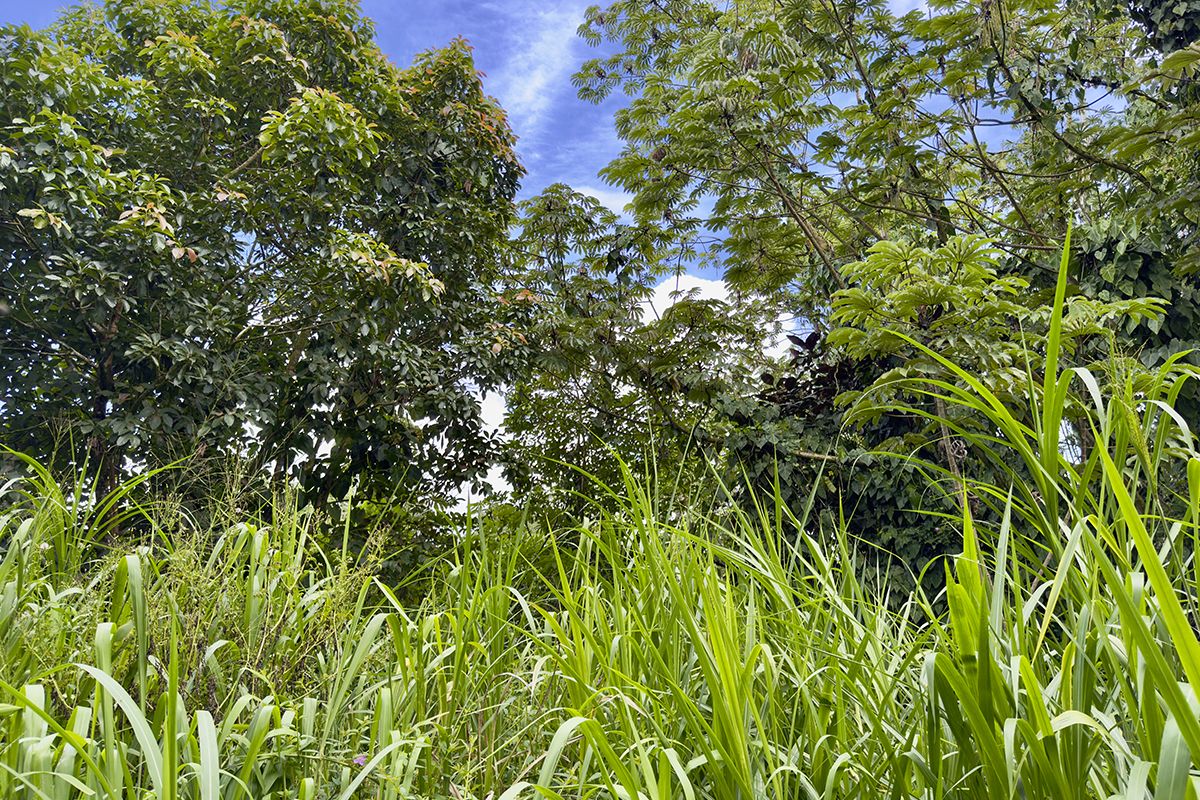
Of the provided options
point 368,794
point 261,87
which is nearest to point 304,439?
point 261,87

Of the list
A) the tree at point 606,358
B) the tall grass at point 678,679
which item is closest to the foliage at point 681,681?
the tall grass at point 678,679

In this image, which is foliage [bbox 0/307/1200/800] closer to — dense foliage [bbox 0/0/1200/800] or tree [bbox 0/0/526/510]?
dense foliage [bbox 0/0/1200/800]

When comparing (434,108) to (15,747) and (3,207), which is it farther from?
(15,747)

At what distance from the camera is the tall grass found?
0.70 m

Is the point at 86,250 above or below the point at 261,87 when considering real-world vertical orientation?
below

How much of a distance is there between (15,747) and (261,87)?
4890 millimetres

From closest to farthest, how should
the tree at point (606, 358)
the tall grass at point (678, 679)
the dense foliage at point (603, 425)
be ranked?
the tall grass at point (678, 679) → the dense foliage at point (603, 425) → the tree at point (606, 358)

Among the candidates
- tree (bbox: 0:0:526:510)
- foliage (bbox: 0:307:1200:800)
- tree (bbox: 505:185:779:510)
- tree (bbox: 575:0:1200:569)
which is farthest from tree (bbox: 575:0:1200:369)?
foliage (bbox: 0:307:1200:800)

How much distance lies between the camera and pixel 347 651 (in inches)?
49.5

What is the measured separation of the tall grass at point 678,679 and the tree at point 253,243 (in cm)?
206

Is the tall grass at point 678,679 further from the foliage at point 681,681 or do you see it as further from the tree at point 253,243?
the tree at point 253,243

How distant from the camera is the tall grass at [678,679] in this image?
2.31 feet

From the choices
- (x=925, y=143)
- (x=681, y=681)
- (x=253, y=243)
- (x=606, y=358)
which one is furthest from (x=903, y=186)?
(x=253, y=243)

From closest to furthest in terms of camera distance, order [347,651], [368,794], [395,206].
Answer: [368,794]
[347,651]
[395,206]
